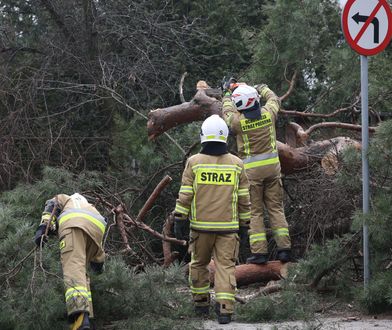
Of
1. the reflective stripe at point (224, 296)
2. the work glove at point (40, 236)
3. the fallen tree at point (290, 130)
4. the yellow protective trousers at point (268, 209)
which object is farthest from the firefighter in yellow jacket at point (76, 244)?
the fallen tree at point (290, 130)

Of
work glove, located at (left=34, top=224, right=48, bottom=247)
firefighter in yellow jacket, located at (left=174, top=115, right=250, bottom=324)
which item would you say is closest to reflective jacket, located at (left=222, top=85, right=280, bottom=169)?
firefighter in yellow jacket, located at (left=174, top=115, right=250, bottom=324)

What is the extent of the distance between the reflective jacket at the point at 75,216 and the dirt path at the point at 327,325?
128 cm

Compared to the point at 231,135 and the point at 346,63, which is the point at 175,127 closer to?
the point at 231,135

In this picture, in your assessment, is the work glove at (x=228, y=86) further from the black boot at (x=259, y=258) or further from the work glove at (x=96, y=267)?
the work glove at (x=96, y=267)

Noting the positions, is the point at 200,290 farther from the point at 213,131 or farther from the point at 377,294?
the point at 377,294

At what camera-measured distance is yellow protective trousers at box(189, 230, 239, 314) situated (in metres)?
6.95

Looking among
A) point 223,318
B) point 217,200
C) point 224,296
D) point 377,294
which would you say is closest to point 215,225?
point 217,200

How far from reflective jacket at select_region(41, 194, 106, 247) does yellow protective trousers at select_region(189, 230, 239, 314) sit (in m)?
1.04

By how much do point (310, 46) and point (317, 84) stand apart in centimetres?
75

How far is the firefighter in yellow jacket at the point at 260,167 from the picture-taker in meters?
8.27

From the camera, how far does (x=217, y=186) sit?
7027mm

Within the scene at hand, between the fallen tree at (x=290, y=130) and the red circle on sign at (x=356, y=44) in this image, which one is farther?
the fallen tree at (x=290, y=130)

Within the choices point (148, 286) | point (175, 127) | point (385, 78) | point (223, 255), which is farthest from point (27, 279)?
point (385, 78)

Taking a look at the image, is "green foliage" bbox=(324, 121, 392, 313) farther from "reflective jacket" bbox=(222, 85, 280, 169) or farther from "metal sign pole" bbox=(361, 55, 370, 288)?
"reflective jacket" bbox=(222, 85, 280, 169)
